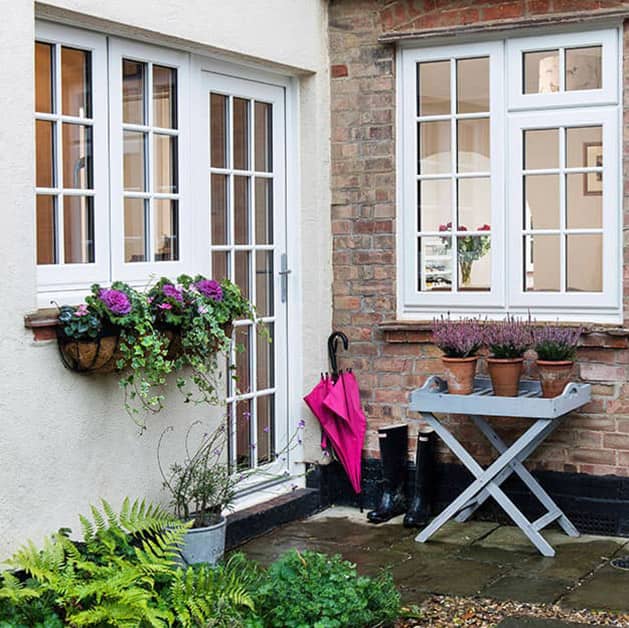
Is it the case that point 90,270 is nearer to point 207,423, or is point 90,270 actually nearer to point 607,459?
point 207,423

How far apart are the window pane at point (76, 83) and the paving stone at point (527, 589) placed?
2.75 m

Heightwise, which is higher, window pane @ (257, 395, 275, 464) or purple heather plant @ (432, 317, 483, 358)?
purple heather plant @ (432, 317, 483, 358)

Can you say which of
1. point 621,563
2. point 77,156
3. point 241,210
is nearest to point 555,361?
point 621,563

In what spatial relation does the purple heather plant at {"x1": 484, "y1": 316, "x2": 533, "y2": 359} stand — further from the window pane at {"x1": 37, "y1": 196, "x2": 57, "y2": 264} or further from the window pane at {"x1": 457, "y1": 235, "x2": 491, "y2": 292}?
the window pane at {"x1": 37, "y1": 196, "x2": 57, "y2": 264}

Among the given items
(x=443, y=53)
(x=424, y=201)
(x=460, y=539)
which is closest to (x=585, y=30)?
(x=443, y=53)

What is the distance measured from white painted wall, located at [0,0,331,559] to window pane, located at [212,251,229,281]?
2.44 ft

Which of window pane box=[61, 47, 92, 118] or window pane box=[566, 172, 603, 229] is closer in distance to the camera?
window pane box=[61, 47, 92, 118]

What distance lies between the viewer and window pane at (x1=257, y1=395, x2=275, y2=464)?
6461 mm

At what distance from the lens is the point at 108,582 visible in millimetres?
4156

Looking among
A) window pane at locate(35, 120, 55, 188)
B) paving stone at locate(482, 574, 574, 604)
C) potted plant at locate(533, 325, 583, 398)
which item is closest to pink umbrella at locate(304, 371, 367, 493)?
potted plant at locate(533, 325, 583, 398)

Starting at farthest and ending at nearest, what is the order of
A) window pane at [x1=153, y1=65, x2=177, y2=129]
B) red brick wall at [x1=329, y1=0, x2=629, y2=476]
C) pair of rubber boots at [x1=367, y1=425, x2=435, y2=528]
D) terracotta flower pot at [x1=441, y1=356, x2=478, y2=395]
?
red brick wall at [x1=329, y1=0, x2=629, y2=476]
pair of rubber boots at [x1=367, y1=425, x2=435, y2=528]
terracotta flower pot at [x1=441, y1=356, x2=478, y2=395]
window pane at [x1=153, y1=65, x2=177, y2=129]

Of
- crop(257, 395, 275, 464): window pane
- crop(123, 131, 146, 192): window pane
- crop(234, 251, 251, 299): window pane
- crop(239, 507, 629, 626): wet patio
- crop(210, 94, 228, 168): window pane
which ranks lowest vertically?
crop(239, 507, 629, 626): wet patio

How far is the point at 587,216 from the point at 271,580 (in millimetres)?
2740

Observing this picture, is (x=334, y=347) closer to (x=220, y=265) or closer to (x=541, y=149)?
(x=220, y=265)
